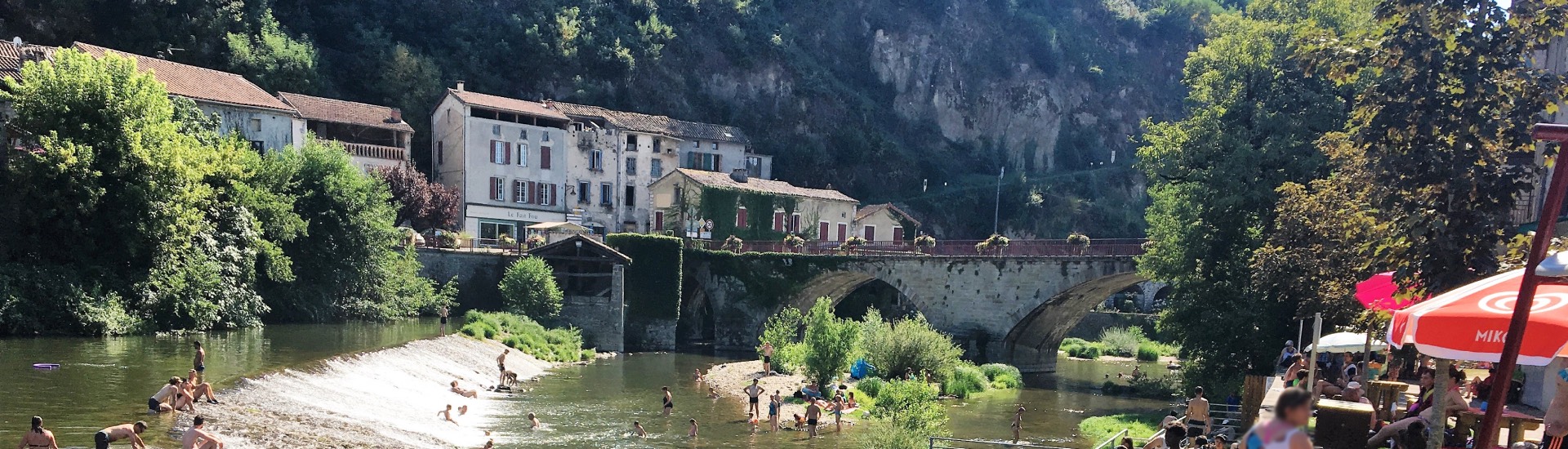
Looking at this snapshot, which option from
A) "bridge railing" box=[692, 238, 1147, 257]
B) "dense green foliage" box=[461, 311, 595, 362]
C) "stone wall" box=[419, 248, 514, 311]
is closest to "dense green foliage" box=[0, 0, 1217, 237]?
"stone wall" box=[419, 248, 514, 311]

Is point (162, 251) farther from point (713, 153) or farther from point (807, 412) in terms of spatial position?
point (713, 153)

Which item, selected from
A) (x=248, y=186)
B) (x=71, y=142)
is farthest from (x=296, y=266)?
(x=71, y=142)

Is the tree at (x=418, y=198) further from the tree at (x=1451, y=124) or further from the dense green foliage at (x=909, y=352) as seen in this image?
the tree at (x=1451, y=124)

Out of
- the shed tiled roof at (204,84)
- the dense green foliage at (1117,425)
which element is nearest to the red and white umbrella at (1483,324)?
the dense green foliage at (1117,425)

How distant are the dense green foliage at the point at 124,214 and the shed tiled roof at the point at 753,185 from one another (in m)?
21.8

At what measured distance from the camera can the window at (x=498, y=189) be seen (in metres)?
58.4

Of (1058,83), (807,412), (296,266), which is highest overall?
(1058,83)

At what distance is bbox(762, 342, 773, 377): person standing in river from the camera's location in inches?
1578

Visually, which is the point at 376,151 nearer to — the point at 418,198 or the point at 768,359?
the point at 418,198

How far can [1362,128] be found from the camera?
1478 centimetres

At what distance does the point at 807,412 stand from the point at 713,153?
4063 cm

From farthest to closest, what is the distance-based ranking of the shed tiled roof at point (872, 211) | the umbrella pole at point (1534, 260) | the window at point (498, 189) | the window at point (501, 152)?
the shed tiled roof at point (872, 211) → the window at point (498, 189) → the window at point (501, 152) → the umbrella pole at point (1534, 260)

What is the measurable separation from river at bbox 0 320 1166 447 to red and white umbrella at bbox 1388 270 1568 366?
17487mm

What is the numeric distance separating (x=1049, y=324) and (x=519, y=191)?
27019 millimetres
